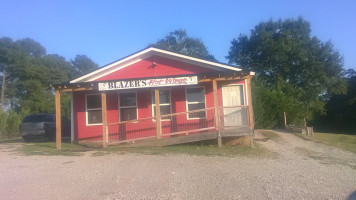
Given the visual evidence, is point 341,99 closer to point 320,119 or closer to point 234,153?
point 320,119

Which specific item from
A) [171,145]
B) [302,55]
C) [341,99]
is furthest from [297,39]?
[171,145]

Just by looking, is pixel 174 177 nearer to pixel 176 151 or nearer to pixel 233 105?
pixel 176 151

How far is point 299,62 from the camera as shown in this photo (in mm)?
41656

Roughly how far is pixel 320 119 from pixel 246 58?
1777cm

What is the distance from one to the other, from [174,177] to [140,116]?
8.00m

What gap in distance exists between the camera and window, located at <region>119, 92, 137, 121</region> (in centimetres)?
1603

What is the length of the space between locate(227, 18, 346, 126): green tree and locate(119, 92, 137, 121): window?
2719 centimetres

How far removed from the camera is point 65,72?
54.8 m

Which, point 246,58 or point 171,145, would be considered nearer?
point 171,145

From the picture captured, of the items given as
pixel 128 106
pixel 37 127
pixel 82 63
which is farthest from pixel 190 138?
pixel 82 63

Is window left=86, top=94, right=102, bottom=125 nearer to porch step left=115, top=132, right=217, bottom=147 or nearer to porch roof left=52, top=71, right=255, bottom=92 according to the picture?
porch roof left=52, top=71, right=255, bottom=92

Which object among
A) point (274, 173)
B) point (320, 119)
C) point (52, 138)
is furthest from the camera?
point (320, 119)

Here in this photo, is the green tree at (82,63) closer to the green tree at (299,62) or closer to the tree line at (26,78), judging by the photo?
the tree line at (26,78)

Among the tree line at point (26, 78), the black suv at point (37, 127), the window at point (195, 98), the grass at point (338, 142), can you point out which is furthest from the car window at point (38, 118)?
the tree line at point (26, 78)
